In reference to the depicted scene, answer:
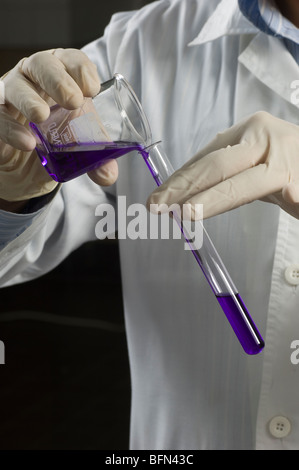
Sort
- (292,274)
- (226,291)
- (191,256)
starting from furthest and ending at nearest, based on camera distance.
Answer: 1. (191,256)
2. (292,274)
3. (226,291)

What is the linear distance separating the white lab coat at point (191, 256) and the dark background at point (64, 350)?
0.95 metres

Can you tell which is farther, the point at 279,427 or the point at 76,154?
the point at 279,427

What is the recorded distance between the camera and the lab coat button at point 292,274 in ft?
2.70

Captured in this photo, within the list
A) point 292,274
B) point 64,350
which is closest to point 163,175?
point 292,274

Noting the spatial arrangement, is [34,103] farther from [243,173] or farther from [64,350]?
[64,350]

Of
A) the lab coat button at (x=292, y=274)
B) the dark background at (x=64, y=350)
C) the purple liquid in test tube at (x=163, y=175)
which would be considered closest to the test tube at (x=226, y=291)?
the purple liquid in test tube at (x=163, y=175)

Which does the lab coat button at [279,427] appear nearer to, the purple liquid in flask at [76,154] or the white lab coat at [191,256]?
the white lab coat at [191,256]

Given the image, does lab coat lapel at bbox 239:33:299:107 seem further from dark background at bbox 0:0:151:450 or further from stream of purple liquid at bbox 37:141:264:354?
dark background at bbox 0:0:151:450

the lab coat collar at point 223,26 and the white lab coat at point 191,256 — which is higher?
the lab coat collar at point 223,26

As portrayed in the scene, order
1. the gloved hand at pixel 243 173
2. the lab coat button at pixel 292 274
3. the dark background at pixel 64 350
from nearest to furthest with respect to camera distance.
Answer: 1. the gloved hand at pixel 243 173
2. the lab coat button at pixel 292 274
3. the dark background at pixel 64 350

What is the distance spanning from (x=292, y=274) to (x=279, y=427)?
0.63ft

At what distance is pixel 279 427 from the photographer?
84 centimetres
